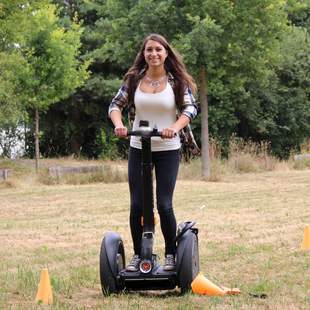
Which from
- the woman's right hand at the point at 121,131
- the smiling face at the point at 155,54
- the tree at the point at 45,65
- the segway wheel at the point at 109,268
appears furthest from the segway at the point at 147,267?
the tree at the point at 45,65

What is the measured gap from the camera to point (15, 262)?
666 cm

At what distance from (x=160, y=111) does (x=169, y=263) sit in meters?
1.17

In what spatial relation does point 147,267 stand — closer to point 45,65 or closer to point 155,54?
point 155,54

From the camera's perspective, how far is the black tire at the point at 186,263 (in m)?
5.03

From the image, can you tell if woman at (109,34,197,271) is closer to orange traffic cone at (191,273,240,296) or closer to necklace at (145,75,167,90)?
necklace at (145,75,167,90)

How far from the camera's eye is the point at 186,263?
16.5 feet

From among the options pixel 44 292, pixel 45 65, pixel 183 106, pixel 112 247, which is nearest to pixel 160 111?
pixel 183 106

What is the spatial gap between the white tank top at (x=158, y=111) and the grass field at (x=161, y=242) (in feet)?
3.80

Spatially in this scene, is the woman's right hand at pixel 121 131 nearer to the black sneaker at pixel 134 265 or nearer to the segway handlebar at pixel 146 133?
the segway handlebar at pixel 146 133

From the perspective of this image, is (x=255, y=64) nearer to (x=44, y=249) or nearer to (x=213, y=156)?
(x=213, y=156)

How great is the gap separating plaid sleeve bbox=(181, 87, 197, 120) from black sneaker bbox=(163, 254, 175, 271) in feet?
3.57

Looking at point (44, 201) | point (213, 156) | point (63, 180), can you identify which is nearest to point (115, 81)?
point (213, 156)

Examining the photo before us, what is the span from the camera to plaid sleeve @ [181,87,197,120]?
16.7 feet

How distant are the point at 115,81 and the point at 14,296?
828 inches
